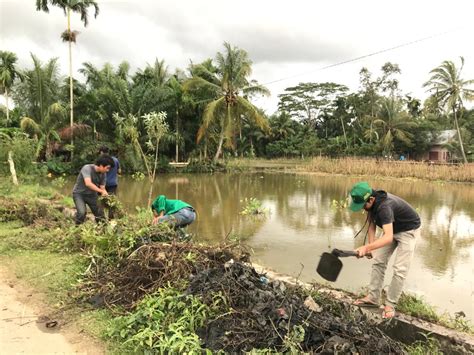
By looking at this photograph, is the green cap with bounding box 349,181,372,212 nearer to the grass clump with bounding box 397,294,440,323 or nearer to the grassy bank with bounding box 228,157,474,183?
the grass clump with bounding box 397,294,440,323

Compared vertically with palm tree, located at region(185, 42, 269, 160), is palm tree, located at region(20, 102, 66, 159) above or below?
below

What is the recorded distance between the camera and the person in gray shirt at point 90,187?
5711mm

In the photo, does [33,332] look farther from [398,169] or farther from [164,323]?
[398,169]

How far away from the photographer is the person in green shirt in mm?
4734

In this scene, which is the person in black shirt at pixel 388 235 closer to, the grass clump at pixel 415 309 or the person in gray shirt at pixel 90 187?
the grass clump at pixel 415 309

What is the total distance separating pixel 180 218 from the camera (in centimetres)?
482

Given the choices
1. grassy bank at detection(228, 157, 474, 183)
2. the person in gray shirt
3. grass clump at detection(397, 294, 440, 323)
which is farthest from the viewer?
grassy bank at detection(228, 157, 474, 183)

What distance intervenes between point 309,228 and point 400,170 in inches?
615

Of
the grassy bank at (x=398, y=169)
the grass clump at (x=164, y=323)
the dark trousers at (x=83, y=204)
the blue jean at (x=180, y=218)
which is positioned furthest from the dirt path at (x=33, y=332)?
the grassy bank at (x=398, y=169)

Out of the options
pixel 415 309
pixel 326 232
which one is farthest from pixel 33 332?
pixel 326 232

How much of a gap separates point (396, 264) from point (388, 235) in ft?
1.24

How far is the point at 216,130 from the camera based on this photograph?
27.1 metres

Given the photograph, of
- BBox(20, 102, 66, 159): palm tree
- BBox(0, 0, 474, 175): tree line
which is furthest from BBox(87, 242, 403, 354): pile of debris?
BBox(20, 102, 66, 159): palm tree

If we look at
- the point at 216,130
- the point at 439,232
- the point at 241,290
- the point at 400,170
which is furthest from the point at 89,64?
the point at 241,290
